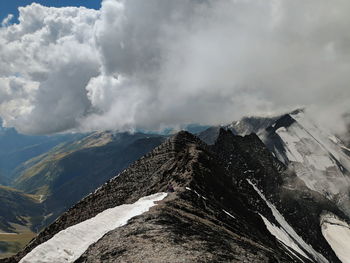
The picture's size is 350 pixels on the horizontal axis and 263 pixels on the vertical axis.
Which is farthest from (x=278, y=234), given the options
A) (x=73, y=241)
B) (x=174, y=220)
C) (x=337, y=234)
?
(x=337, y=234)

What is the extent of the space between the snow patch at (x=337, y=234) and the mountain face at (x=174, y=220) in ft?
111

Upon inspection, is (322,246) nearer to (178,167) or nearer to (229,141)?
(229,141)

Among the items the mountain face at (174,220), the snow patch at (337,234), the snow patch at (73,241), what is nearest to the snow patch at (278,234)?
the mountain face at (174,220)

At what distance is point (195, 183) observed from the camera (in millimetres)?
51812

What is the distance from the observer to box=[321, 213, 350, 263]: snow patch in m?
164

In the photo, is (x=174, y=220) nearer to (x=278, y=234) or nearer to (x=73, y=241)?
(x=73, y=241)

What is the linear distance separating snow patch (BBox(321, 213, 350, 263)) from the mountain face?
3382 cm

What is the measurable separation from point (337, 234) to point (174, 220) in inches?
6414

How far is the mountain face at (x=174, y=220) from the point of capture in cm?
2642

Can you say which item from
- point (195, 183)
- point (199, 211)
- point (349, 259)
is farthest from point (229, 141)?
point (199, 211)

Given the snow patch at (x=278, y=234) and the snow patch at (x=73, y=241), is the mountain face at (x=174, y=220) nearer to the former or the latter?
the snow patch at (x=73, y=241)

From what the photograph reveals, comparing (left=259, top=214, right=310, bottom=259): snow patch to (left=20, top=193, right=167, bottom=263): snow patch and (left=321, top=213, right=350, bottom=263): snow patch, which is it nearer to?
(left=20, top=193, right=167, bottom=263): snow patch

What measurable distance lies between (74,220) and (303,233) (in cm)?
8262

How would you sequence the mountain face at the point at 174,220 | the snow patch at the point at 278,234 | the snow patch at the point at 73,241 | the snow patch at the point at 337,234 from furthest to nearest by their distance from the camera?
the snow patch at the point at 337,234 < the snow patch at the point at 278,234 < the snow patch at the point at 73,241 < the mountain face at the point at 174,220
